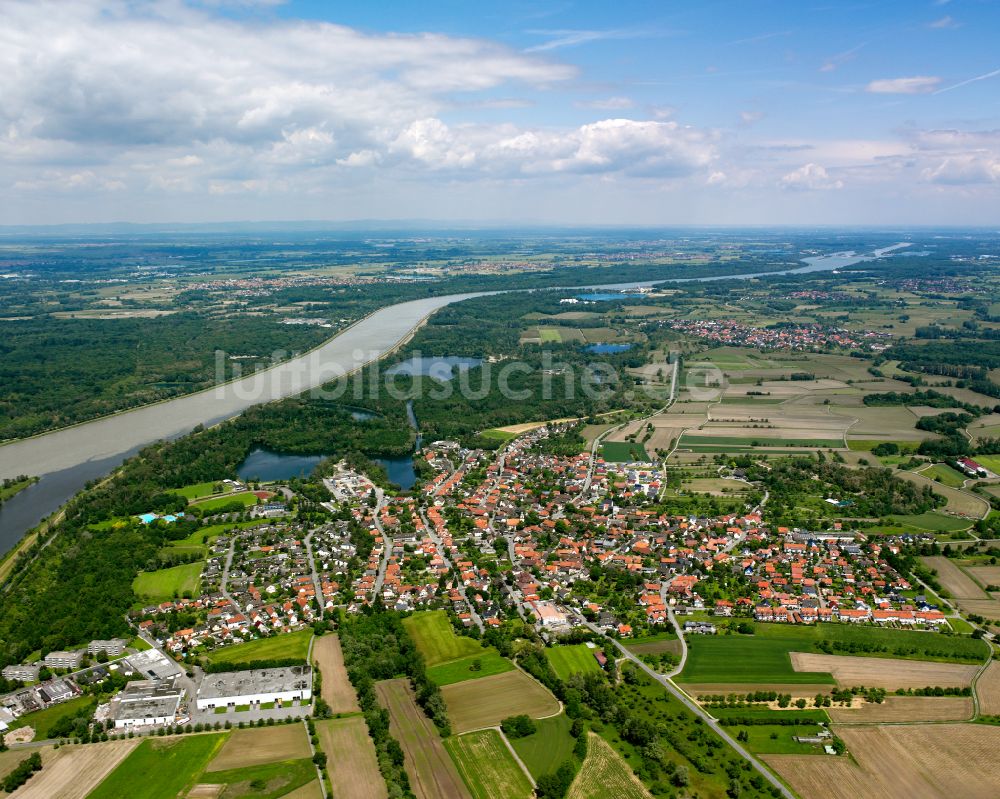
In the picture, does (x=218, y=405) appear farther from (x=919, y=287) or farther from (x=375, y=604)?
(x=919, y=287)

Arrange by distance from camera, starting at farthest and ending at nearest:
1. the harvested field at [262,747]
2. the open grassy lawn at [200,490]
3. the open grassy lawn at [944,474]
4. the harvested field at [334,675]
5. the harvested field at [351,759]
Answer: the open grassy lawn at [944,474]
the open grassy lawn at [200,490]
the harvested field at [334,675]
the harvested field at [262,747]
the harvested field at [351,759]

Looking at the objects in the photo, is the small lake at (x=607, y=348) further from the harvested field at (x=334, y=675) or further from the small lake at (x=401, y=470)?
the harvested field at (x=334, y=675)

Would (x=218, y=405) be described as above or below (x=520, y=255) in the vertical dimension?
below

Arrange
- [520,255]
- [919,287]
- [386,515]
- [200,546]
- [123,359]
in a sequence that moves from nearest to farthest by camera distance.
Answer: [200,546] → [386,515] → [123,359] → [919,287] → [520,255]

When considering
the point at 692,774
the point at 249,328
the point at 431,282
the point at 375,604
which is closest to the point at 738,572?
the point at 692,774

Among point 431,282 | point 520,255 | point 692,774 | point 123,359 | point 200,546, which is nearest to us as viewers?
point 692,774

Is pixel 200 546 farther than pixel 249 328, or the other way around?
pixel 249 328

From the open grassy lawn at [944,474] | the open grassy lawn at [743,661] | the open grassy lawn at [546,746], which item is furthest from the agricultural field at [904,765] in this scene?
the open grassy lawn at [944,474]
